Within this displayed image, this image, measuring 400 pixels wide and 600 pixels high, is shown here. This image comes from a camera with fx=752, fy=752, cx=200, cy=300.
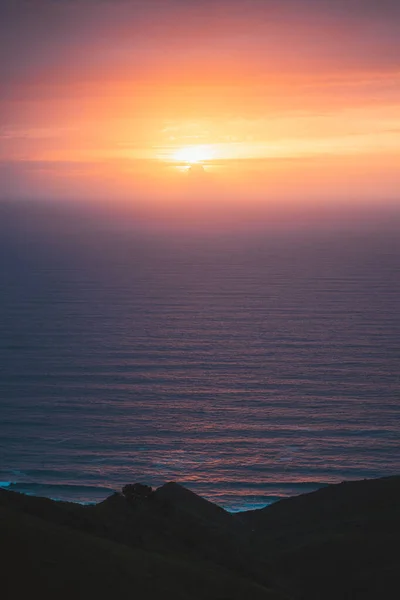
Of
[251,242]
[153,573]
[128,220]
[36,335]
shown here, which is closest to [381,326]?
→ [36,335]

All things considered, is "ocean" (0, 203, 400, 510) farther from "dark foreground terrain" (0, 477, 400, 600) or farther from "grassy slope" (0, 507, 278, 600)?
"grassy slope" (0, 507, 278, 600)

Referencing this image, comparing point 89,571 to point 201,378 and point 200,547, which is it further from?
point 201,378

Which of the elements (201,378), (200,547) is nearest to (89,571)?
(200,547)

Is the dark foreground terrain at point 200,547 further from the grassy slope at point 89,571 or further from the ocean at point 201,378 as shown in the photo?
the ocean at point 201,378

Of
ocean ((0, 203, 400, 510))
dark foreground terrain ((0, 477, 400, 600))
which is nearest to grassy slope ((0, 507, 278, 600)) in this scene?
dark foreground terrain ((0, 477, 400, 600))

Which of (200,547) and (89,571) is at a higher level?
(200,547)

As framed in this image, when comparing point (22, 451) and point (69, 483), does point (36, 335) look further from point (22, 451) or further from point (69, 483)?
point (69, 483)

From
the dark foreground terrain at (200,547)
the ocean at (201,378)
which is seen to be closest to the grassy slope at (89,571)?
the dark foreground terrain at (200,547)
